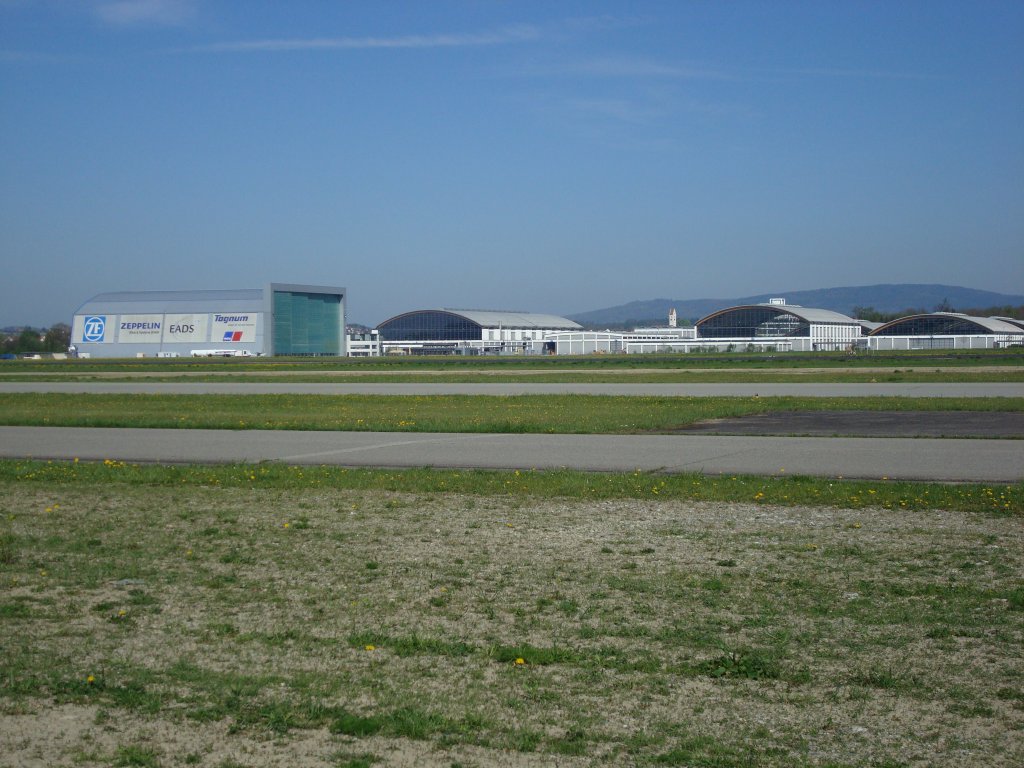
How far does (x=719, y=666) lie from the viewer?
7031 mm

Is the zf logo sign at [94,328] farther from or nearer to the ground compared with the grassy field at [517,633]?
farther from the ground

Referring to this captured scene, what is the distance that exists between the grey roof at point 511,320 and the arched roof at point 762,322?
30694 mm

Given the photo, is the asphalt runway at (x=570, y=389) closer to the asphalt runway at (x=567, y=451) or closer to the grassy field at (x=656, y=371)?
the grassy field at (x=656, y=371)

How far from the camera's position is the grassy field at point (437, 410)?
2675 centimetres

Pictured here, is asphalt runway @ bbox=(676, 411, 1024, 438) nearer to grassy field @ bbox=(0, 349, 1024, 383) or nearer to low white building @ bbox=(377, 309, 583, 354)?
grassy field @ bbox=(0, 349, 1024, 383)

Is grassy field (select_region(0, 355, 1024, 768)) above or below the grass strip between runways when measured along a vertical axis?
below

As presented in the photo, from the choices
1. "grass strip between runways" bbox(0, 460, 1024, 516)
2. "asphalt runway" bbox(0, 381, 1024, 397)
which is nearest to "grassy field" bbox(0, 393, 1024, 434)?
"asphalt runway" bbox(0, 381, 1024, 397)

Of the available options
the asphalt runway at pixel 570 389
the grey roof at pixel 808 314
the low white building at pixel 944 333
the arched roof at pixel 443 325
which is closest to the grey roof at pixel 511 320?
the arched roof at pixel 443 325

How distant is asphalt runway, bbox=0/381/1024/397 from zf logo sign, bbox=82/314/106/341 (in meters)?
71.6

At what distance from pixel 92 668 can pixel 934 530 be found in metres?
9.33

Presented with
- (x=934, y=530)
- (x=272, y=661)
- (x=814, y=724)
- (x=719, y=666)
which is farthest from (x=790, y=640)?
(x=934, y=530)

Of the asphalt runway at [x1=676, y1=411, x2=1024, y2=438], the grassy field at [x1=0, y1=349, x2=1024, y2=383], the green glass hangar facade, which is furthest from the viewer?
the green glass hangar facade

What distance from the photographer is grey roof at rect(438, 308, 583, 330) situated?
15338cm

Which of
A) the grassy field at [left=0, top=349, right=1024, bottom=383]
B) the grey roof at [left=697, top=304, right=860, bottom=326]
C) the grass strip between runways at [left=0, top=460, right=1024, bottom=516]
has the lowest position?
the grass strip between runways at [left=0, top=460, right=1024, bottom=516]
